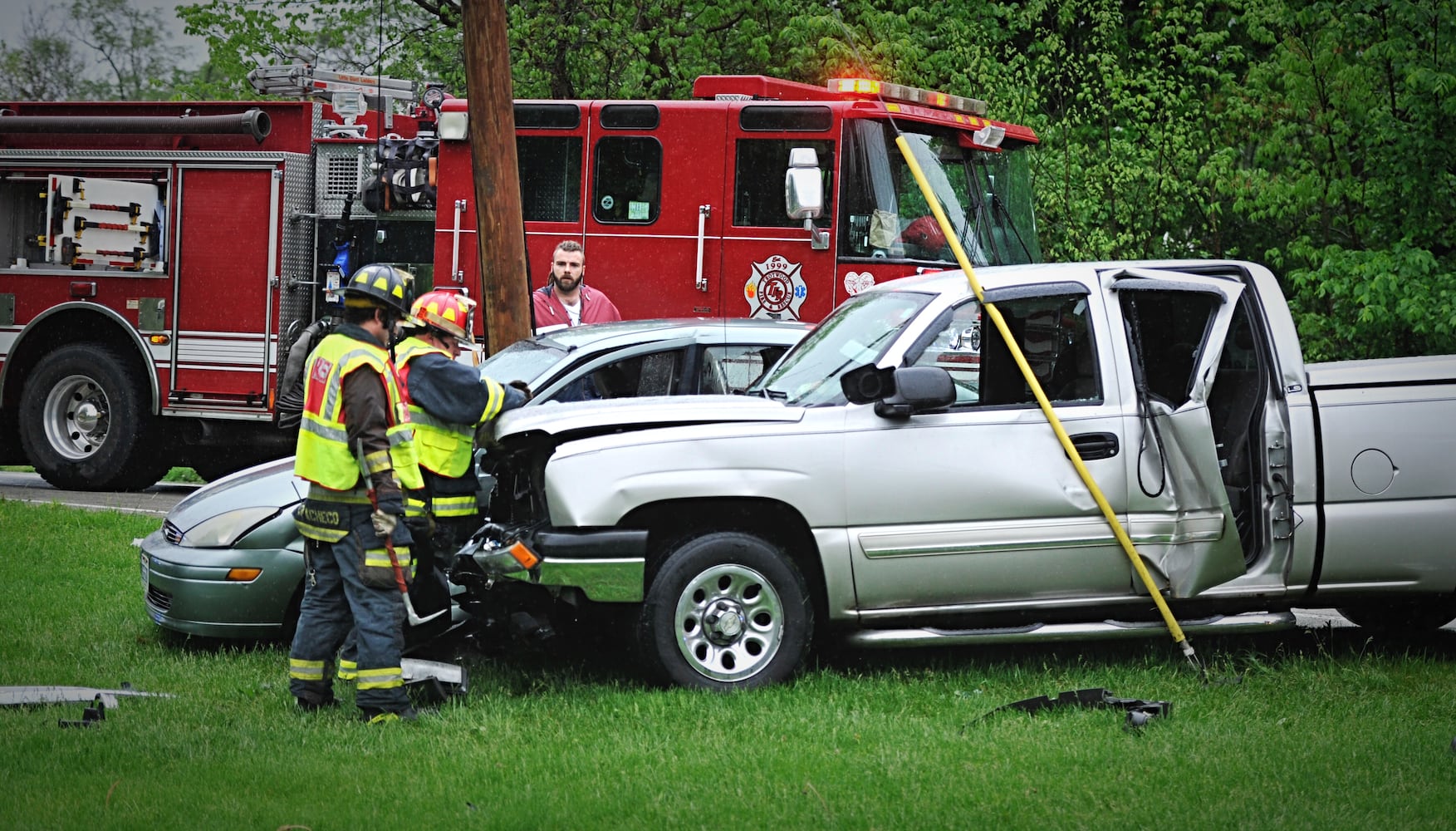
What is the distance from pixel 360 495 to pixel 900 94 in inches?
222

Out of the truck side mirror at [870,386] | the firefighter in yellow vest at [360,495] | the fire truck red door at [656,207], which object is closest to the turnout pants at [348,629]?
the firefighter in yellow vest at [360,495]

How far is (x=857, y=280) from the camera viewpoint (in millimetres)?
10742

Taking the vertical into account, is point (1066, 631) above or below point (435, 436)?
below

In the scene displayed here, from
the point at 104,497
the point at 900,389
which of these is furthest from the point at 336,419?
the point at 104,497

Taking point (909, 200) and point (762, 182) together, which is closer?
point (909, 200)

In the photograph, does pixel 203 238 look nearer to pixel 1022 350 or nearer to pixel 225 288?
pixel 225 288

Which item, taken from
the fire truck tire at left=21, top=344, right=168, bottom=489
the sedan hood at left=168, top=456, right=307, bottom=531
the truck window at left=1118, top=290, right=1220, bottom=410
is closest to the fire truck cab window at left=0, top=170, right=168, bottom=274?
the fire truck tire at left=21, top=344, right=168, bottom=489

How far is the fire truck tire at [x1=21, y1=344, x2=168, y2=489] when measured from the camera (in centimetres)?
1328

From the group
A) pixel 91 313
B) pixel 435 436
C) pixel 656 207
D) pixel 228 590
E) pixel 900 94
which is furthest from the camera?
pixel 91 313

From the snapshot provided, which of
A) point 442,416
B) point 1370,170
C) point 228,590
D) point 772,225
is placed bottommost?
point 228,590

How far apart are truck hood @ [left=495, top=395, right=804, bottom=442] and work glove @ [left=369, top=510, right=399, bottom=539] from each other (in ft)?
2.30

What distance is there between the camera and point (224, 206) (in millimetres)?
13297

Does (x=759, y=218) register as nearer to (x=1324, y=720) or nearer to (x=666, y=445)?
(x=666, y=445)

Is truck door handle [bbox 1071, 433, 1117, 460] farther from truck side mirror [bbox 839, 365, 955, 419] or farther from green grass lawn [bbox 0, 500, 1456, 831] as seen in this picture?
green grass lawn [bbox 0, 500, 1456, 831]
